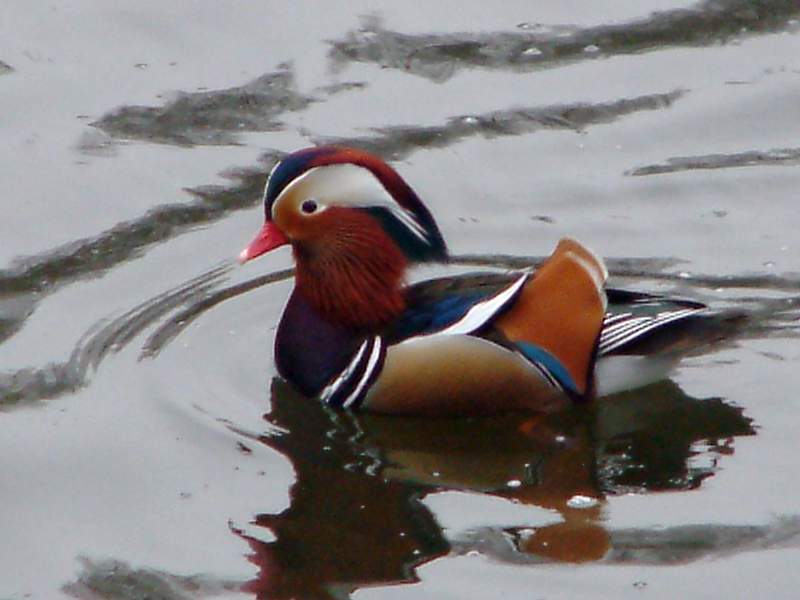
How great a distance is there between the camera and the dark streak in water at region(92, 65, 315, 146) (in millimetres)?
8719

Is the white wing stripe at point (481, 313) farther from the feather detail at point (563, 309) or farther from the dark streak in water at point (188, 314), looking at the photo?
the dark streak in water at point (188, 314)

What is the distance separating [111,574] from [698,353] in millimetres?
2392

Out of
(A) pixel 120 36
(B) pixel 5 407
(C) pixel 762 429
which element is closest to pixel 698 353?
(C) pixel 762 429

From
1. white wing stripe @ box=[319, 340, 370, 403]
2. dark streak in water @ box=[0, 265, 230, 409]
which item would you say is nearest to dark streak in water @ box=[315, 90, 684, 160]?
dark streak in water @ box=[0, 265, 230, 409]

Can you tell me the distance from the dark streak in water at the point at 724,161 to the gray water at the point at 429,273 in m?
0.02

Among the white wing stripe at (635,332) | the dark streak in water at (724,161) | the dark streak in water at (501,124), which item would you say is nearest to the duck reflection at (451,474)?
the white wing stripe at (635,332)

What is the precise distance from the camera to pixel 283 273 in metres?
7.83

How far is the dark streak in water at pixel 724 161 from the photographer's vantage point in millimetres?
8398

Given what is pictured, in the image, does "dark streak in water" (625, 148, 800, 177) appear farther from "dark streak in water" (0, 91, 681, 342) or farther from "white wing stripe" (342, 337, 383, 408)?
"white wing stripe" (342, 337, 383, 408)

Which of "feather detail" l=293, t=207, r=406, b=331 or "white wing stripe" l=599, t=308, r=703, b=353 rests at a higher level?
"feather detail" l=293, t=207, r=406, b=331

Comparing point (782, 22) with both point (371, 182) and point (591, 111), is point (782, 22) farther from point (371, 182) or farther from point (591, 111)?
point (371, 182)

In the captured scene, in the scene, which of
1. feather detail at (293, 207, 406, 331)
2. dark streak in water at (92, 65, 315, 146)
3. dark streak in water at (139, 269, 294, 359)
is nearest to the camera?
feather detail at (293, 207, 406, 331)

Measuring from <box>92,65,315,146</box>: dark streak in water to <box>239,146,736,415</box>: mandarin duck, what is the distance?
1717 millimetres

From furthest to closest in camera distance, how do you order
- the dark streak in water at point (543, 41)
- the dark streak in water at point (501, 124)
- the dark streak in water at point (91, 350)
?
1. the dark streak in water at point (543, 41)
2. the dark streak in water at point (501, 124)
3. the dark streak in water at point (91, 350)
